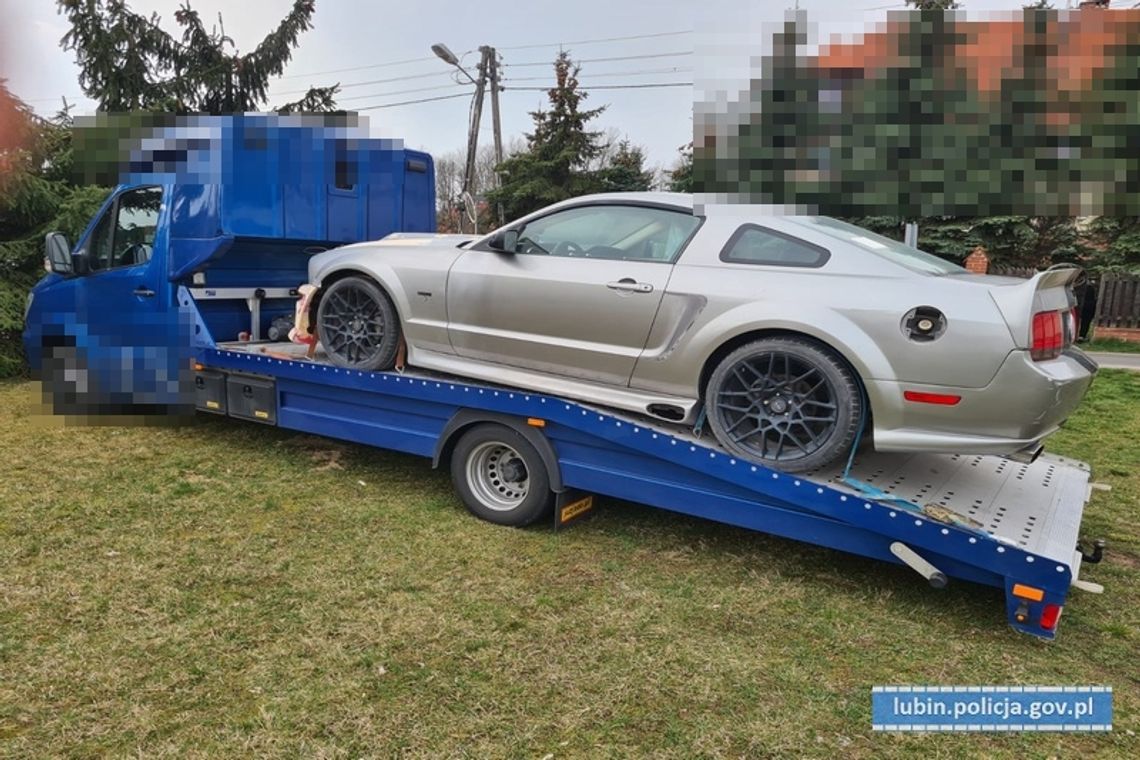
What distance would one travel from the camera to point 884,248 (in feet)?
12.3

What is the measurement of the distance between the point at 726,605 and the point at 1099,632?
166cm

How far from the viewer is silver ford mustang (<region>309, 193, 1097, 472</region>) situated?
3.19 m

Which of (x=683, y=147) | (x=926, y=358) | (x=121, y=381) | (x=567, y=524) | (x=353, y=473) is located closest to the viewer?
(x=926, y=358)

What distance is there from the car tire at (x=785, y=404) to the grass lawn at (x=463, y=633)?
73cm

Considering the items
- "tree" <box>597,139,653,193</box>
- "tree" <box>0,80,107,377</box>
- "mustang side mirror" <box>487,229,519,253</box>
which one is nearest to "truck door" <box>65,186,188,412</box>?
"mustang side mirror" <box>487,229,519,253</box>

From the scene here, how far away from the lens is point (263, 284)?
622cm

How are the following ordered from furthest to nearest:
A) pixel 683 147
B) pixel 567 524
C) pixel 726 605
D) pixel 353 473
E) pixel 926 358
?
pixel 683 147 → pixel 353 473 → pixel 567 524 → pixel 726 605 → pixel 926 358

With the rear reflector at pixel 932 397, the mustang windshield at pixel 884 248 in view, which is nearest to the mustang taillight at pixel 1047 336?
the rear reflector at pixel 932 397

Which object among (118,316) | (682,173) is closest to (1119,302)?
(682,173)

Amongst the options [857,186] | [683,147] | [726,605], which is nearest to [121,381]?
[726,605]

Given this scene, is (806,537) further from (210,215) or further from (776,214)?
(210,215)

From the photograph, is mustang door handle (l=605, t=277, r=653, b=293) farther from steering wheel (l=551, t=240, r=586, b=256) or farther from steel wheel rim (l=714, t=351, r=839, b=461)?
steel wheel rim (l=714, t=351, r=839, b=461)

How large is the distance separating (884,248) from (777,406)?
100 centimetres

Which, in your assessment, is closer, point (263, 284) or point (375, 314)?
point (375, 314)
